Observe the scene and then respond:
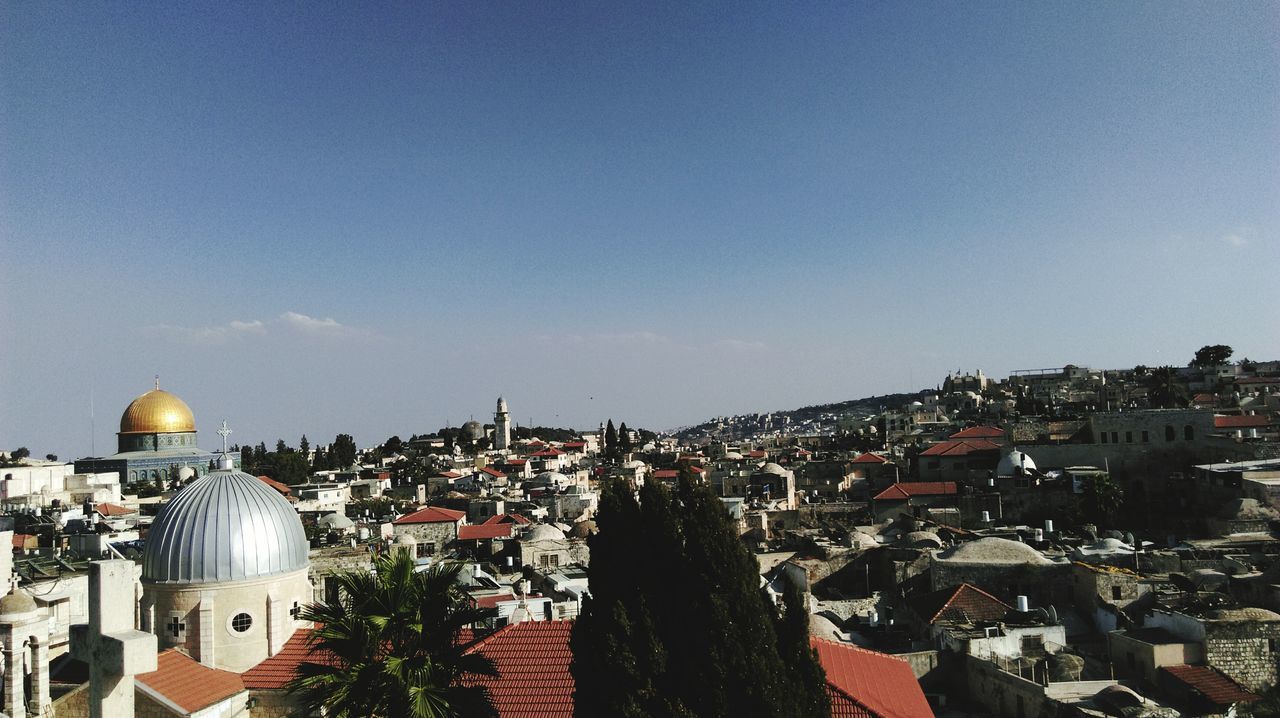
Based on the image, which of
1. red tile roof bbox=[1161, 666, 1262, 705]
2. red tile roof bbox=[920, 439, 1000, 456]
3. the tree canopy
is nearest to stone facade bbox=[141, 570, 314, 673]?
the tree canopy

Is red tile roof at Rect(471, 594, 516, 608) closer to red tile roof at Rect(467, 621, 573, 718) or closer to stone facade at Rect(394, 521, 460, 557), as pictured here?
red tile roof at Rect(467, 621, 573, 718)

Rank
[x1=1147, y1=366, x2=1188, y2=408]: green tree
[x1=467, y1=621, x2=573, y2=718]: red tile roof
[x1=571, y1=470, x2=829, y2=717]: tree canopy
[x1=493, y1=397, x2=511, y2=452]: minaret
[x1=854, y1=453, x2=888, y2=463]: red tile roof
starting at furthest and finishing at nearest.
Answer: [x1=493, y1=397, x2=511, y2=452]: minaret → [x1=1147, y1=366, x2=1188, y2=408]: green tree → [x1=854, y1=453, x2=888, y2=463]: red tile roof → [x1=467, y1=621, x2=573, y2=718]: red tile roof → [x1=571, y1=470, x2=829, y2=717]: tree canopy

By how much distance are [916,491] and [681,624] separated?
41320 mm

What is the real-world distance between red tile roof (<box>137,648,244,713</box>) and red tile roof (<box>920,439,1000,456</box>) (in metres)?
48.1

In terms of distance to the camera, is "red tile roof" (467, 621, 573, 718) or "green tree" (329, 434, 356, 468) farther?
"green tree" (329, 434, 356, 468)

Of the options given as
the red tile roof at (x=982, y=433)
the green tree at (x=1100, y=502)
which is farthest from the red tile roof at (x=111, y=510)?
the red tile roof at (x=982, y=433)

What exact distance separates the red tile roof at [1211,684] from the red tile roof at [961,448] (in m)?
35.8

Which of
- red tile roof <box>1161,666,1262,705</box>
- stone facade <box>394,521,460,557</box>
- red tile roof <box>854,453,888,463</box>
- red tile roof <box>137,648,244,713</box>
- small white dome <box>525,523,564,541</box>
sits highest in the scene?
red tile roof <box>137,648,244,713</box>

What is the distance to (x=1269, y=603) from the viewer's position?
2462 cm

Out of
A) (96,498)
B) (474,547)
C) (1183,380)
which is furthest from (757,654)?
(1183,380)

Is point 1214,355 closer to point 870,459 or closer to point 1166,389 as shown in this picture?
point 1166,389

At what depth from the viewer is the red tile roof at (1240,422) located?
1970 inches

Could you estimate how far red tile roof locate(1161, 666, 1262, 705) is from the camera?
17.8m

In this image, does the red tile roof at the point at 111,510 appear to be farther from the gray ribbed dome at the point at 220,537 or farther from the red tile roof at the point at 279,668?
the red tile roof at the point at 279,668
